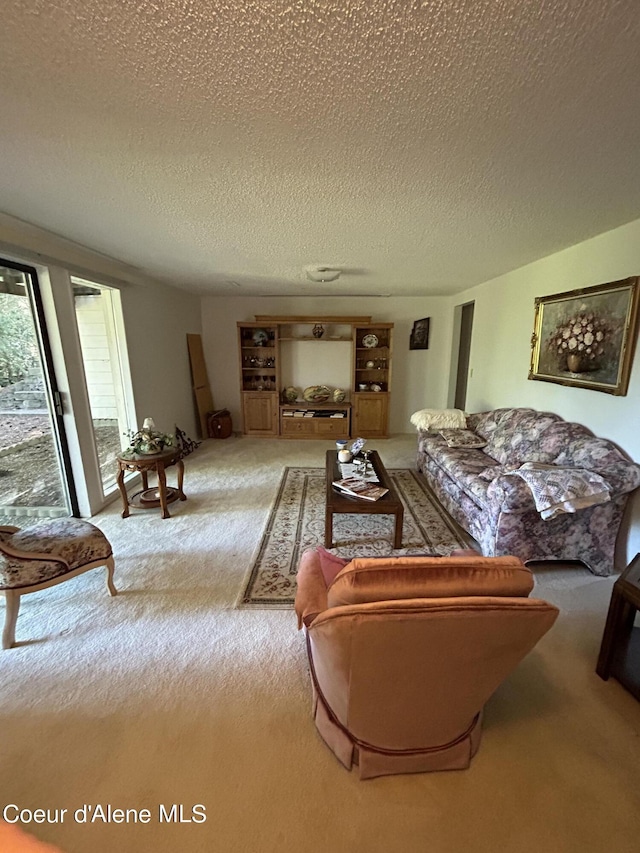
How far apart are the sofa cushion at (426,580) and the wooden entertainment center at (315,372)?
4345mm

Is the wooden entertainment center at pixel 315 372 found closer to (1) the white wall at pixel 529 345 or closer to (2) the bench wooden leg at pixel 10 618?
(1) the white wall at pixel 529 345

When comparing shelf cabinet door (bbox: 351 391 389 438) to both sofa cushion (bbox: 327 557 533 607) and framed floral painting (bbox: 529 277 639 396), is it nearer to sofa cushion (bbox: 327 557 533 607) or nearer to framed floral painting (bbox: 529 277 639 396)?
framed floral painting (bbox: 529 277 639 396)

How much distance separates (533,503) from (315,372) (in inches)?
160

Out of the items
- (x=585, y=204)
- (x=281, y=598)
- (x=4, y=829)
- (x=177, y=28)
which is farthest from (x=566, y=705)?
(x=177, y=28)

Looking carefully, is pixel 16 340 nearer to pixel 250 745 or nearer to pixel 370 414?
pixel 250 745

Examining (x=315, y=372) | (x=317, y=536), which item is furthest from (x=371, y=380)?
(x=317, y=536)

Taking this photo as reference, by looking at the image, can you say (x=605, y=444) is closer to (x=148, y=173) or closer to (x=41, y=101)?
(x=148, y=173)

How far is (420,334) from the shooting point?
5.42 meters

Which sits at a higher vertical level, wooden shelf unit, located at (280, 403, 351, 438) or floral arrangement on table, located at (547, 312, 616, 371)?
floral arrangement on table, located at (547, 312, 616, 371)

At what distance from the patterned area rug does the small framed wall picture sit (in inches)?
110

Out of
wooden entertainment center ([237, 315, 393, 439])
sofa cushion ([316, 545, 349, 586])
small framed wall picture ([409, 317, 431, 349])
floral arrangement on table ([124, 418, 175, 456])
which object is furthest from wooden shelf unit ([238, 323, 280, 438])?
sofa cushion ([316, 545, 349, 586])

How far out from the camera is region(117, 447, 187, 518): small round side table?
2885mm

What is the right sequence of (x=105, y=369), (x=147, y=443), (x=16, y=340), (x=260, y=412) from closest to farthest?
(x=16, y=340) → (x=147, y=443) → (x=105, y=369) → (x=260, y=412)

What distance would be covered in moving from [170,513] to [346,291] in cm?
376
